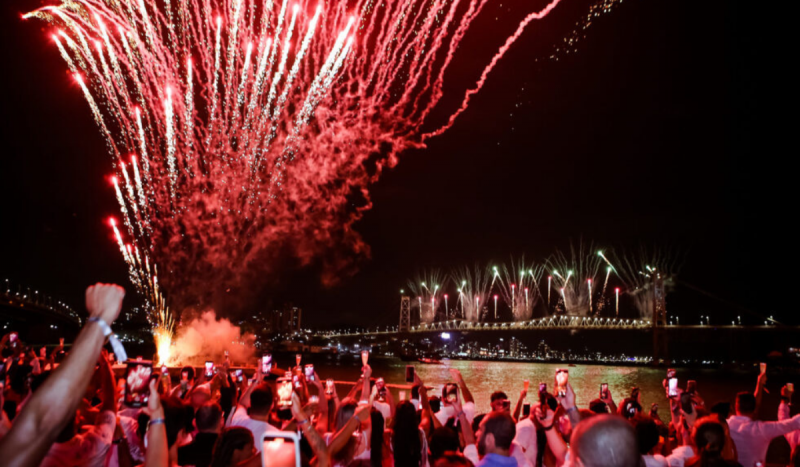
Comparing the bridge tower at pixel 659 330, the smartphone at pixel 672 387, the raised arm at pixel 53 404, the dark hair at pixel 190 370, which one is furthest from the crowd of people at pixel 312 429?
the bridge tower at pixel 659 330

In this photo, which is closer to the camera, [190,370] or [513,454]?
[513,454]

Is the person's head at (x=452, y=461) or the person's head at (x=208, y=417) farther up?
the person's head at (x=208, y=417)

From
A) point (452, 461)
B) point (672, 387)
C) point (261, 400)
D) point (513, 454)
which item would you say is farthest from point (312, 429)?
point (672, 387)

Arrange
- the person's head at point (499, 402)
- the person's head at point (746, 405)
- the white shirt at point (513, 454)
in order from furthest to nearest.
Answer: the person's head at point (499, 402)
the person's head at point (746, 405)
the white shirt at point (513, 454)

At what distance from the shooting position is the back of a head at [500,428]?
134 inches

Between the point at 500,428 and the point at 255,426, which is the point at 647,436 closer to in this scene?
the point at 500,428

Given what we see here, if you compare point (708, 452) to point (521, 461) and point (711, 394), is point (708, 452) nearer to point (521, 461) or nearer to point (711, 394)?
point (521, 461)

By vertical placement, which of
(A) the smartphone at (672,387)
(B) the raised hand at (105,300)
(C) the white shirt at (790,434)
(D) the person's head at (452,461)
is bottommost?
(C) the white shirt at (790,434)

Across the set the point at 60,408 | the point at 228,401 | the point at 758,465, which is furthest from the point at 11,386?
the point at 758,465

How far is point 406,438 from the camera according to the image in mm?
3947

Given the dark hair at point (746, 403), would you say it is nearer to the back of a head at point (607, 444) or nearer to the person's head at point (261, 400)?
the back of a head at point (607, 444)

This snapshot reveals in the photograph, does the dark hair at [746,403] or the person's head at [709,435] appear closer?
the person's head at [709,435]

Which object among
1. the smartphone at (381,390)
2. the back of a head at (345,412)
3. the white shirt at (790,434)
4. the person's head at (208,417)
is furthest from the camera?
the smartphone at (381,390)

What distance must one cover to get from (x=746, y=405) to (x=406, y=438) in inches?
143
